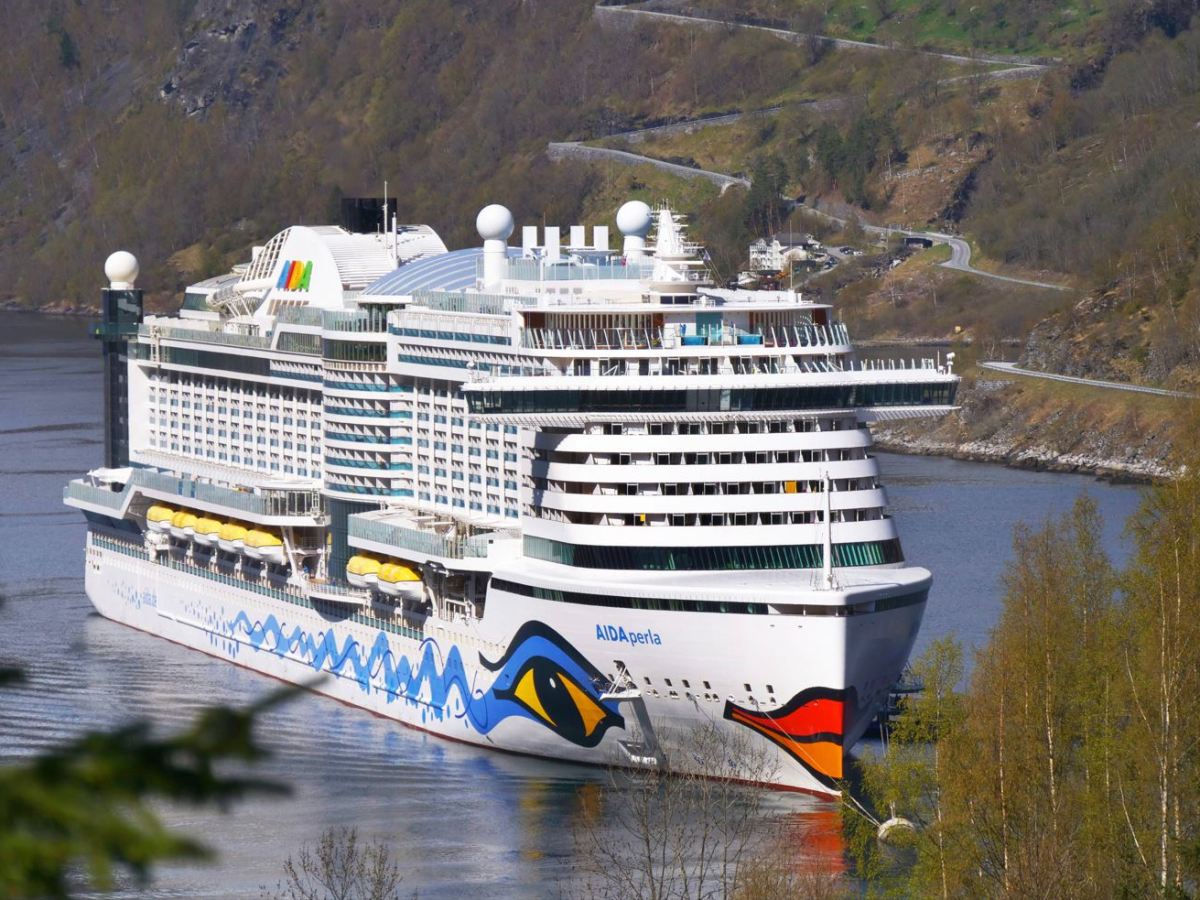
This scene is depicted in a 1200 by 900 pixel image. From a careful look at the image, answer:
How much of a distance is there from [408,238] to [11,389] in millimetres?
60788

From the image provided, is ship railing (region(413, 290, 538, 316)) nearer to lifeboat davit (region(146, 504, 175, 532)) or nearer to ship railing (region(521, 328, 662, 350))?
ship railing (region(521, 328, 662, 350))

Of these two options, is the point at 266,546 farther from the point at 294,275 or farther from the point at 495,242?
the point at 495,242

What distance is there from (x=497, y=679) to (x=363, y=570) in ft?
16.0

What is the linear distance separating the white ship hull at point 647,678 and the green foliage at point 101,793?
88.2 ft

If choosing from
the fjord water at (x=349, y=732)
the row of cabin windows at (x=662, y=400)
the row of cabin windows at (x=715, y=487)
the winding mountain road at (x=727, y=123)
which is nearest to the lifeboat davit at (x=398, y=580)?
the fjord water at (x=349, y=732)

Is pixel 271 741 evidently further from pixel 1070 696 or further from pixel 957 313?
pixel 957 313

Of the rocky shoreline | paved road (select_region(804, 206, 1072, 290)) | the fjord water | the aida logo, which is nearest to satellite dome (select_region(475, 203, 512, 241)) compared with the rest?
the aida logo

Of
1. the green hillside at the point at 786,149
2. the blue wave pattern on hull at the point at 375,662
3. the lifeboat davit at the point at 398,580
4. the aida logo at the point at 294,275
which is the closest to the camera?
the blue wave pattern on hull at the point at 375,662

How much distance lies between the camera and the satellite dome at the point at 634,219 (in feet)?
137

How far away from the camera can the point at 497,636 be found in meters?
36.6

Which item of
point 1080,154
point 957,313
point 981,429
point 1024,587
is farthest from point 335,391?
point 1080,154

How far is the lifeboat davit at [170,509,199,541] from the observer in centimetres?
4828

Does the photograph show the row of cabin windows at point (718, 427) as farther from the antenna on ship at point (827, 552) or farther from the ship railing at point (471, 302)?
the ship railing at point (471, 302)

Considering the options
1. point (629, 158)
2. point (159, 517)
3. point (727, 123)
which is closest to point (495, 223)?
point (159, 517)
